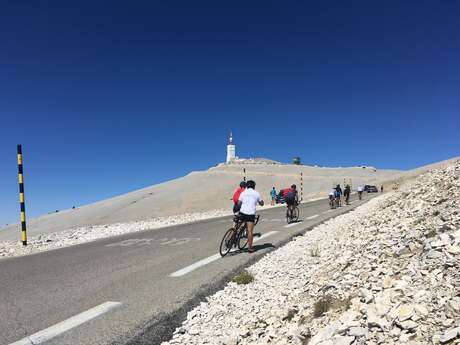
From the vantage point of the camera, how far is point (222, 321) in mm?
5375

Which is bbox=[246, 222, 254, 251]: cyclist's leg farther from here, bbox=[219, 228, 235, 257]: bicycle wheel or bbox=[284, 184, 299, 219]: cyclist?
bbox=[284, 184, 299, 219]: cyclist

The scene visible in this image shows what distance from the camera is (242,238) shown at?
38.3ft

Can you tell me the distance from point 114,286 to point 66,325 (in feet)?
6.71

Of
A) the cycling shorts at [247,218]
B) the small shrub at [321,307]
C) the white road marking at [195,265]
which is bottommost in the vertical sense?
the white road marking at [195,265]

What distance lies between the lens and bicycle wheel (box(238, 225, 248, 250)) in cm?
1100

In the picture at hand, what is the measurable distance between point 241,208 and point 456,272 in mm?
7473

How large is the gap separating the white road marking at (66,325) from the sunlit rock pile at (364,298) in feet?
4.59

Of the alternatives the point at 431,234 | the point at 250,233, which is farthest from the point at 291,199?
the point at 431,234

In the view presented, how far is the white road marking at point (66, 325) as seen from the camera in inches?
189

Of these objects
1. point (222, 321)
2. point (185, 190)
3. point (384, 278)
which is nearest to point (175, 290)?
point (222, 321)

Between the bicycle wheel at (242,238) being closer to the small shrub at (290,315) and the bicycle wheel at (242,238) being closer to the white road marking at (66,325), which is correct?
the white road marking at (66,325)

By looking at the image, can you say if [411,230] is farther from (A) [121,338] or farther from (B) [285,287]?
(A) [121,338]

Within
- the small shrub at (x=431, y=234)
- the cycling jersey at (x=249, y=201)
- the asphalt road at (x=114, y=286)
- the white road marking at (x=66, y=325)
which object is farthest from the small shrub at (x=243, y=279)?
the cycling jersey at (x=249, y=201)

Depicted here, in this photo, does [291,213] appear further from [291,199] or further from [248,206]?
[248,206]
